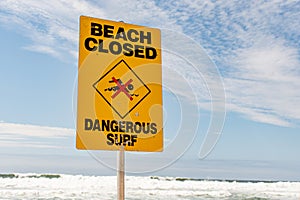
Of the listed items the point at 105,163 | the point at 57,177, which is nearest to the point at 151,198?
the point at 105,163

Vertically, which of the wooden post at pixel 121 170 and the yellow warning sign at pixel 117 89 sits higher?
the yellow warning sign at pixel 117 89

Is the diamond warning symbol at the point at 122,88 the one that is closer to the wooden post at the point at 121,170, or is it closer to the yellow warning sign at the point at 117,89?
the yellow warning sign at the point at 117,89

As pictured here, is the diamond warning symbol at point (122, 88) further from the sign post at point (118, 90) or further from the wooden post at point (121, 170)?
the wooden post at point (121, 170)

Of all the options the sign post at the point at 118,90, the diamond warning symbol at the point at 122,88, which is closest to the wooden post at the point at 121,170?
the sign post at the point at 118,90

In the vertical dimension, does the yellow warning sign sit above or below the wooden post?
above

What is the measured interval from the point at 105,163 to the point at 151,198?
26.8 ft

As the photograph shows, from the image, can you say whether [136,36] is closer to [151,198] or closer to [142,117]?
[142,117]

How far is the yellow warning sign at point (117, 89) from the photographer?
2725 millimetres

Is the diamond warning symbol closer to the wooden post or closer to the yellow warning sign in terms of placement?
the yellow warning sign

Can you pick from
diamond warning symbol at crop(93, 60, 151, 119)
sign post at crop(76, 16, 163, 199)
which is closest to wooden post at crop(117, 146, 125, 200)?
sign post at crop(76, 16, 163, 199)

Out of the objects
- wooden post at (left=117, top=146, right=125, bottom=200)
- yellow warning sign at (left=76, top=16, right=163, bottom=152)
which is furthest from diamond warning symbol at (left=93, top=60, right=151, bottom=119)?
wooden post at (left=117, top=146, right=125, bottom=200)

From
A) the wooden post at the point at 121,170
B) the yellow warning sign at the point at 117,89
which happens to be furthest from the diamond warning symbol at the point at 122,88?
Answer: the wooden post at the point at 121,170

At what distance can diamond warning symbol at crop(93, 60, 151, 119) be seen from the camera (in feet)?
9.18

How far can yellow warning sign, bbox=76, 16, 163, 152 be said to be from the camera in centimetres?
272
